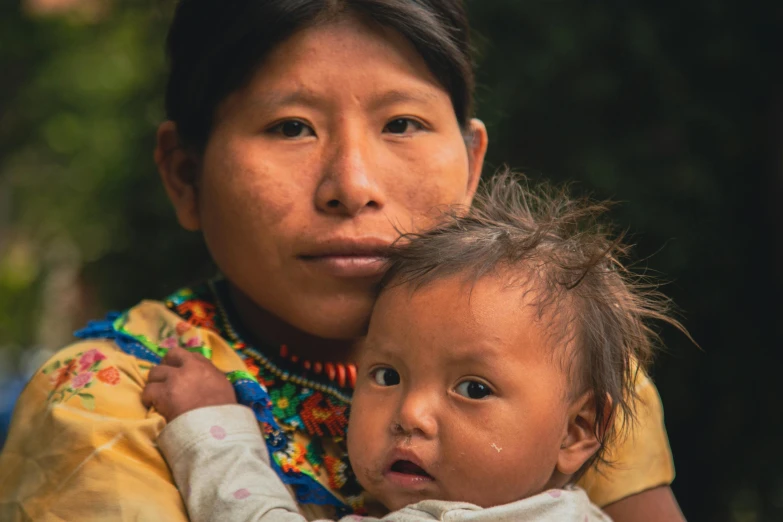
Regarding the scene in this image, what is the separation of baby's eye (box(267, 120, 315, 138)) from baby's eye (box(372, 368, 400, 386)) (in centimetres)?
54

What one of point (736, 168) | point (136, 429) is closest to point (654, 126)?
point (736, 168)

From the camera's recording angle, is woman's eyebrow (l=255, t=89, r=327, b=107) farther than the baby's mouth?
Yes

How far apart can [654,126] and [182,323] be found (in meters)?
3.06

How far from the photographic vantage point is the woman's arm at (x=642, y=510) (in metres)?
2.37

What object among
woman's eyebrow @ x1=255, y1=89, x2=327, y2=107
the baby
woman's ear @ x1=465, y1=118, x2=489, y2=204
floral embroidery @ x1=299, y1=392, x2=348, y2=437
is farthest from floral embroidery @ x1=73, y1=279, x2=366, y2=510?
woman's ear @ x1=465, y1=118, x2=489, y2=204

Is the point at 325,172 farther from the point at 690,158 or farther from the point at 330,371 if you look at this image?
the point at 690,158

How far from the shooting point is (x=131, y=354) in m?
2.24

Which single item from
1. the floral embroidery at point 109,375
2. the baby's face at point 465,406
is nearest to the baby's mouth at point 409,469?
the baby's face at point 465,406

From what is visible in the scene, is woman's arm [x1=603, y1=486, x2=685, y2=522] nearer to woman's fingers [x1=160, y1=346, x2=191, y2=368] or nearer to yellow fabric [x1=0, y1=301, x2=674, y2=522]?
yellow fabric [x1=0, y1=301, x2=674, y2=522]

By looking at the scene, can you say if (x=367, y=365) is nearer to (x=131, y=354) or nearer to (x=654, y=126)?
(x=131, y=354)

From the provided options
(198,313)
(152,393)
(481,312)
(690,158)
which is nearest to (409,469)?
(481,312)

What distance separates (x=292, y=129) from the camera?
2.23m

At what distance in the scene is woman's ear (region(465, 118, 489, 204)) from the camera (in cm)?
260

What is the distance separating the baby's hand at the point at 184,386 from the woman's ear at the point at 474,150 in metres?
0.80
